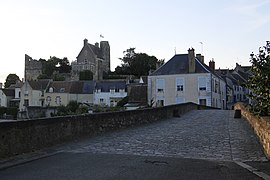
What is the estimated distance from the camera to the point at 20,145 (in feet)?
30.3

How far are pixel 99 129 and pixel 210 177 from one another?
25.1 ft

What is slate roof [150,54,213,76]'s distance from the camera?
179ft

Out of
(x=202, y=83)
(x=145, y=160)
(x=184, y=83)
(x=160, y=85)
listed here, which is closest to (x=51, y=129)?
(x=145, y=160)

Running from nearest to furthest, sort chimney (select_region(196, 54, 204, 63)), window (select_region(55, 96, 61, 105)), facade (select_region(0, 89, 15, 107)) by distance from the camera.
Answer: chimney (select_region(196, 54, 204, 63)) → window (select_region(55, 96, 61, 105)) → facade (select_region(0, 89, 15, 107))

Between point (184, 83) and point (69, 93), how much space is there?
38.0m

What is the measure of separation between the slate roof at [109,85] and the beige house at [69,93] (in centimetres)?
229

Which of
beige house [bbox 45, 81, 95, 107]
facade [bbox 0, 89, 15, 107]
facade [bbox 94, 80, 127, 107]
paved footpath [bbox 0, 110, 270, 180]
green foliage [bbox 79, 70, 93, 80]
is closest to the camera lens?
paved footpath [bbox 0, 110, 270, 180]

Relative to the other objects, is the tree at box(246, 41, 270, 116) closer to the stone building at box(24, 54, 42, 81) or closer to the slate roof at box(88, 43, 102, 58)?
the slate roof at box(88, 43, 102, 58)

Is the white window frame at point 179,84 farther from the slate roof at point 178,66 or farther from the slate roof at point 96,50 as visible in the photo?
the slate roof at point 96,50

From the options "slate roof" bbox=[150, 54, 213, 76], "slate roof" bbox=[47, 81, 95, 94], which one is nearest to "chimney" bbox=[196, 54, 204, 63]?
"slate roof" bbox=[150, 54, 213, 76]

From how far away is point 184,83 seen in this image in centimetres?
5509

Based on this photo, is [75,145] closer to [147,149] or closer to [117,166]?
[147,149]

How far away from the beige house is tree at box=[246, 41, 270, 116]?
75333 mm

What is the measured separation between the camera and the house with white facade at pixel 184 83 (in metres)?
53.7
